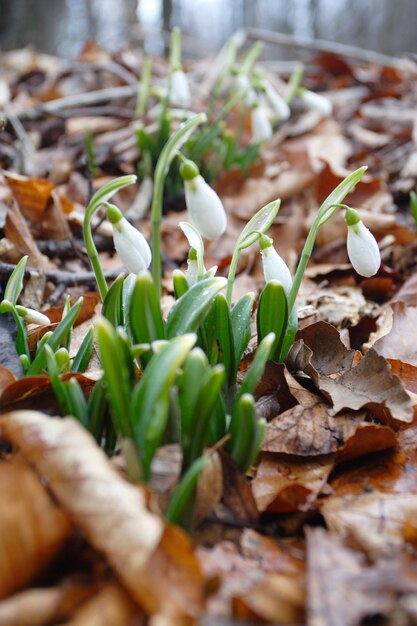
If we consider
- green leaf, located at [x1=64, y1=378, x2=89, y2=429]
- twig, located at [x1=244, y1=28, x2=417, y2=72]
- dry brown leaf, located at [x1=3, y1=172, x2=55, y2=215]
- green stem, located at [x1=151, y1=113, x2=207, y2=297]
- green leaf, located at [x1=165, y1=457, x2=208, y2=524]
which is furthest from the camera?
twig, located at [x1=244, y1=28, x2=417, y2=72]

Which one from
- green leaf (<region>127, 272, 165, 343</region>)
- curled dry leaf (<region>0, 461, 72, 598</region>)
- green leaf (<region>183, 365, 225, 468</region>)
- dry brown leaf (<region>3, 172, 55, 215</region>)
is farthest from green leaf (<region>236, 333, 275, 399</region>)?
dry brown leaf (<region>3, 172, 55, 215</region>)

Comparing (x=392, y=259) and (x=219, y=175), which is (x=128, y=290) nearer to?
(x=392, y=259)

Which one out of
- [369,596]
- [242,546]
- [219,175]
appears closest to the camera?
[369,596]

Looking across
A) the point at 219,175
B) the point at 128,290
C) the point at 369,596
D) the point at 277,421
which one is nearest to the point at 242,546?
the point at 369,596

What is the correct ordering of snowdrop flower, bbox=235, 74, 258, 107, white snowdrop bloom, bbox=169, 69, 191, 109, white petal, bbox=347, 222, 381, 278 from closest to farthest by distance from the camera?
white petal, bbox=347, 222, 381, 278, white snowdrop bloom, bbox=169, 69, 191, 109, snowdrop flower, bbox=235, 74, 258, 107

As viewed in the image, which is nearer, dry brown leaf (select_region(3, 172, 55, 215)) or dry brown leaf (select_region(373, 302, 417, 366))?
dry brown leaf (select_region(373, 302, 417, 366))

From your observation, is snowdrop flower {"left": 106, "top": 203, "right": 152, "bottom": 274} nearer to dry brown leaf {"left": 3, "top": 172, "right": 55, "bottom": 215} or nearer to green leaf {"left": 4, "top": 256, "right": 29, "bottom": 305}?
green leaf {"left": 4, "top": 256, "right": 29, "bottom": 305}
